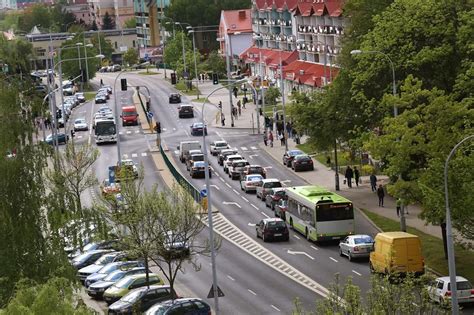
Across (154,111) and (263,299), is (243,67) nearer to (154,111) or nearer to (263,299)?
(154,111)

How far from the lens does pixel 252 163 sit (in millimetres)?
99688

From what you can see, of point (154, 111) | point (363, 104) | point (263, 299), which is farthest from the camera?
point (154, 111)

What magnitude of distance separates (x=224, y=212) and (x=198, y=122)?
4774 cm

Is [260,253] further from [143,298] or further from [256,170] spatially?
[256,170]

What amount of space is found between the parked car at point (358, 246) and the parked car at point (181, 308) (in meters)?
13.7

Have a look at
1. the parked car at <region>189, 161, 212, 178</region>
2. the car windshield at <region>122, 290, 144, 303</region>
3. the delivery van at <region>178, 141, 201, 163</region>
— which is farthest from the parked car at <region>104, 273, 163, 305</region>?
the delivery van at <region>178, 141, 201, 163</region>

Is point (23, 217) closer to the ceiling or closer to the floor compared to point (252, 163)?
closer to the ceiling

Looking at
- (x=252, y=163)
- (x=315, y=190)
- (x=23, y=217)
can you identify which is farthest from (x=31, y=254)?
(x=252, y=163)

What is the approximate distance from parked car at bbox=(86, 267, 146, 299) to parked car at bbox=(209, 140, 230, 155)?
4386 centimetres

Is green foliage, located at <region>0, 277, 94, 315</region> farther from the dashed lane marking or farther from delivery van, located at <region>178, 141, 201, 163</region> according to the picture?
delivery van, located at <region>178, 141, 201, 163</region>

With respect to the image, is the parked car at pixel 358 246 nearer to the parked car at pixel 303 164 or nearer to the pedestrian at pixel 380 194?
the pedestrian at pixel 380 194

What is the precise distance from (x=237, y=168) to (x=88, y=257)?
27.8m

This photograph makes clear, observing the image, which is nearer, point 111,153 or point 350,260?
point 350,260

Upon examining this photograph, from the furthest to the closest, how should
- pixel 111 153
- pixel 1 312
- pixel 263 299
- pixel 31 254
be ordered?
pixel 111 153
pixel 263 299
pixel 31 254
pixel 1 312
